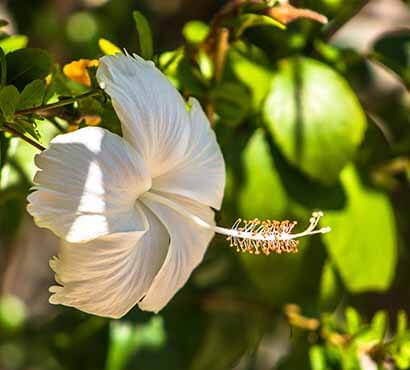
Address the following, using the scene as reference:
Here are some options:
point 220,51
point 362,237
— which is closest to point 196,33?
point 220,51

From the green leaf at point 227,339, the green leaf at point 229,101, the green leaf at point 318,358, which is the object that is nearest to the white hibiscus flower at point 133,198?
the green leaf at point 229,101

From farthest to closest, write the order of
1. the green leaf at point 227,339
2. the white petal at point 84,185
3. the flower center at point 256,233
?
the green leaf at point 227,339, the flower center at point 256,233, the white petal at point 84,185

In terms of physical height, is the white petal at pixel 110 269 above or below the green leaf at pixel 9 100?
below

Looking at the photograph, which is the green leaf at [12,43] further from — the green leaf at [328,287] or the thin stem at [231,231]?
the green leaf at [328,287]

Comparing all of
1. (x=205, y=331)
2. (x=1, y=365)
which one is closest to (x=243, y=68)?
(x=205, y=331)

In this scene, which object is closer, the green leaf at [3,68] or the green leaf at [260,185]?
the green leaf at [3,68]
